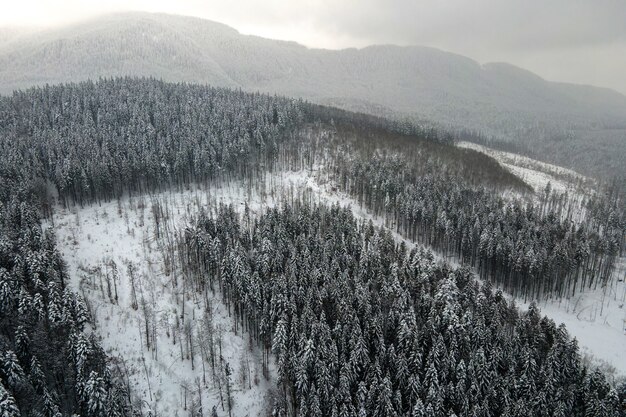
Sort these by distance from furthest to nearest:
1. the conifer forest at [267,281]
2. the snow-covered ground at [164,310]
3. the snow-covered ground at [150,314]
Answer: the snow-covered ground at [164,310] → the snow-covered ground at [150,314] → the conifer forest at [267,281]

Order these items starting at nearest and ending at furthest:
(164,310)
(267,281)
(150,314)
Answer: (267,281) < (150,314) < (164,310)

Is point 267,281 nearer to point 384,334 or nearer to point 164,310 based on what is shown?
point 164,310

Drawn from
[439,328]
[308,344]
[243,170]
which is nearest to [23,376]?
[308,344]

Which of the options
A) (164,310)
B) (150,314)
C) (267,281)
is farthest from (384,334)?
(150,314)

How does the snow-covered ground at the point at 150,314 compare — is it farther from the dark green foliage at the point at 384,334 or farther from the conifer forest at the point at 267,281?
the dark green foliage at the point at 384,334

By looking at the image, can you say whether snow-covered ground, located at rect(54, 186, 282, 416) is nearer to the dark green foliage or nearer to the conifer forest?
the conifer forest

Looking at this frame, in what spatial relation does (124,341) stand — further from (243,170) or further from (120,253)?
(243,170)

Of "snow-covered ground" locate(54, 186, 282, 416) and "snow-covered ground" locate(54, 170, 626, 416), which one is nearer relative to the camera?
"snow-covered ground" locate(54, 186, 282, 416)

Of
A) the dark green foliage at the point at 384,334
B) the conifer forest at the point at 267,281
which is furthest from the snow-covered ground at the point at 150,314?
the dark green foliage at the point at 384,334

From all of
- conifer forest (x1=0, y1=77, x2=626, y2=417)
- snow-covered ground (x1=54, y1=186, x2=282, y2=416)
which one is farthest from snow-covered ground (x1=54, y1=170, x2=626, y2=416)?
conifer forest (x1=0, y1=77, x2=626, y2=417)
